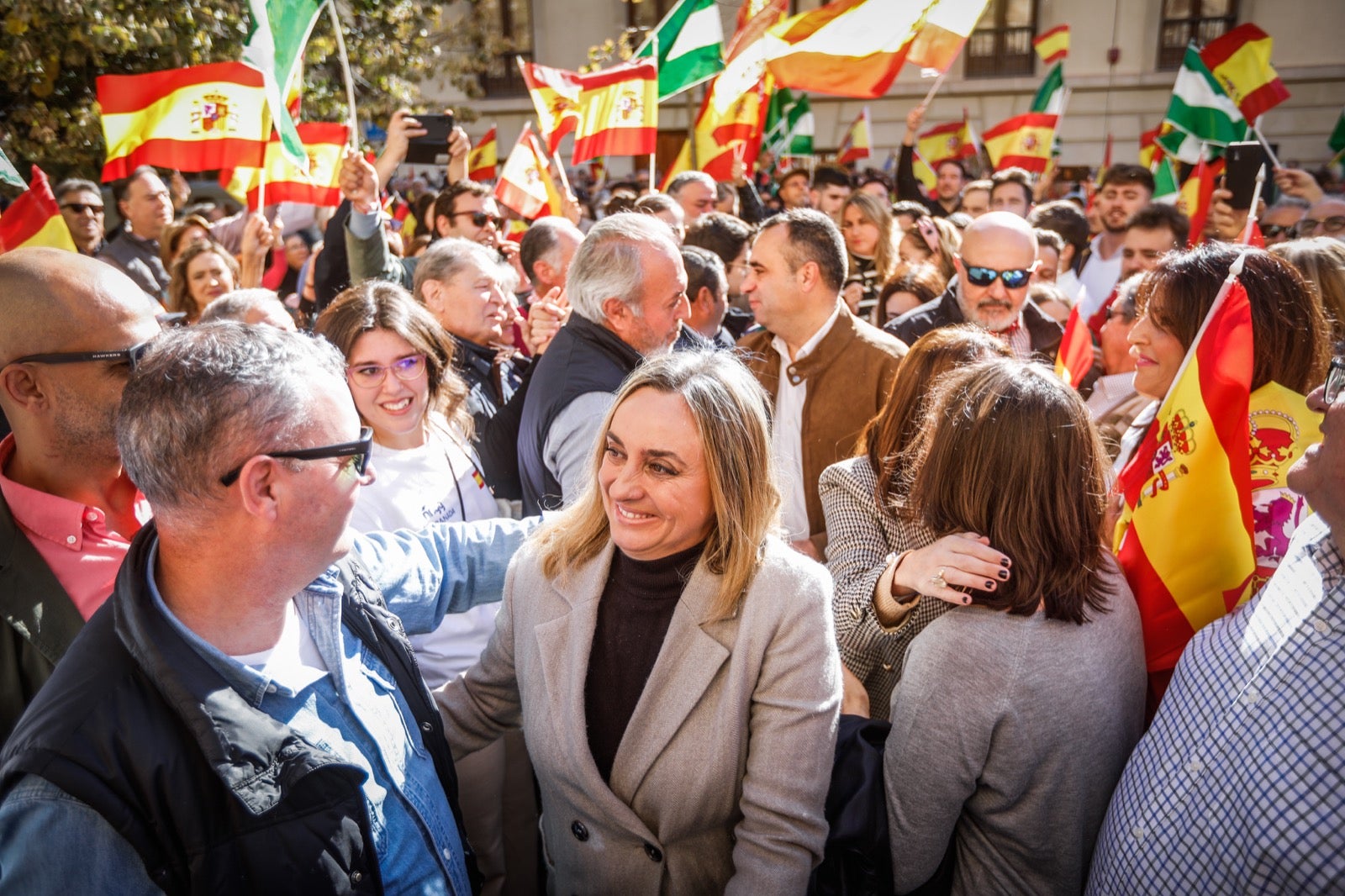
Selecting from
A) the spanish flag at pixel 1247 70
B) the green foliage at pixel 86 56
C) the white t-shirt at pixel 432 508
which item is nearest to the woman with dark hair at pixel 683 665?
the white t-shirt at pixel 432 508

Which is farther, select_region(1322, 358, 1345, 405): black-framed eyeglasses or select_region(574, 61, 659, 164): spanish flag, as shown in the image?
select_region(574, 61, 659, 164): spanish flag

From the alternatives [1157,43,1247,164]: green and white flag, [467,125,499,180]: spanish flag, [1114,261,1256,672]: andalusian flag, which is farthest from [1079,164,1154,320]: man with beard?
[467,125,499,180]: spanish flag

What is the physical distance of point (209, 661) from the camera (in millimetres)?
1421

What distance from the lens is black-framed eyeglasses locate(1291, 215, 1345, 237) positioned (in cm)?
574

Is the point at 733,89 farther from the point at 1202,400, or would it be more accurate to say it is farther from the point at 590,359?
the point at 1202,400

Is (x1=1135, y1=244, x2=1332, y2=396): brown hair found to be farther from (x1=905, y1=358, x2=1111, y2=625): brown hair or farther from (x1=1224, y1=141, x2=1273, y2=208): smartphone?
(x1=1224, y1=141, x2=1273, y2=208): smartphone

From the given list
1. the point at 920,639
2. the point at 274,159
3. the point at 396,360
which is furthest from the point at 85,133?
the point at 920,639

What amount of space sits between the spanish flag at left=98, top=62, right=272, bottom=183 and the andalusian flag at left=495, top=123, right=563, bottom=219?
71.6 inches

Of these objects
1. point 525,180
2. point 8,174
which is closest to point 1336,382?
point 8,174

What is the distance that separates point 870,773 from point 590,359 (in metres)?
1.74

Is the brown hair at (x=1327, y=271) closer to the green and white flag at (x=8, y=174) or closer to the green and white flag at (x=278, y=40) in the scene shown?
the green and white flag at (x=278, y=40)

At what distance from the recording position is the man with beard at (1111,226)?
6.80 meters

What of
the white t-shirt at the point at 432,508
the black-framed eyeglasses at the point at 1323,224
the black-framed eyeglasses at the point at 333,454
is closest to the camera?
the black-framed eyeglasses at the point at 333,454

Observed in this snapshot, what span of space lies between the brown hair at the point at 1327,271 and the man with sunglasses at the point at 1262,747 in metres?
1.77
